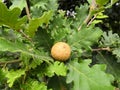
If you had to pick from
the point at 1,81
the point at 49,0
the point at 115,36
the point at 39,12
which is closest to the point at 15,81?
the point at 1,81

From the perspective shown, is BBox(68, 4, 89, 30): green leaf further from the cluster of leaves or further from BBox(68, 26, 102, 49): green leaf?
BBox(68, 26, 102, 49): green leaf

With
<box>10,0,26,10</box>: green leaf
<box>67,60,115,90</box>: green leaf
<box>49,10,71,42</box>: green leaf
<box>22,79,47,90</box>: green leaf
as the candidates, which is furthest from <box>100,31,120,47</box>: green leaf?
<box>22,79,47,90</box>: green leaf

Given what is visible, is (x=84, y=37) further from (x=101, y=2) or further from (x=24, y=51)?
(x=24, y=51)

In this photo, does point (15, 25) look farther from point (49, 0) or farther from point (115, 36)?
point (115, 36)

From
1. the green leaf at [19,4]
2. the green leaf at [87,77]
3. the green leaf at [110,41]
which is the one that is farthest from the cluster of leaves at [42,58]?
the green leaf at [110,41]

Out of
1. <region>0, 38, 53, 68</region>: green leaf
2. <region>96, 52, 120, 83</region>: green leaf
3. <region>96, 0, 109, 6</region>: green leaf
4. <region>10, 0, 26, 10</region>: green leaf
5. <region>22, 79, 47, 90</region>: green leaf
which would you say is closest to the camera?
<region>0, 38, 53, 68</region>: green leaf

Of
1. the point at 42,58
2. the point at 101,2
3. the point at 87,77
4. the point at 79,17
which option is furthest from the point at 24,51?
the point at 79,17
